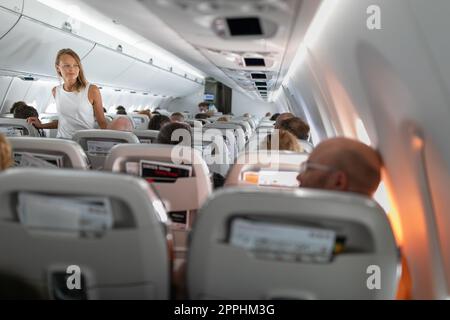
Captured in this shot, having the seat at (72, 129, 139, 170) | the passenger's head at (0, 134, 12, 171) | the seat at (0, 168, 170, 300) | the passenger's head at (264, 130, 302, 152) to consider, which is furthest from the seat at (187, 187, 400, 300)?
the seat at (72, 129, 139, 170)

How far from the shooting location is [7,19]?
584 cm

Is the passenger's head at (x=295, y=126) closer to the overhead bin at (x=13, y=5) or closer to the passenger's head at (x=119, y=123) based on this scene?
the passenger's head at (x=119, y=123)

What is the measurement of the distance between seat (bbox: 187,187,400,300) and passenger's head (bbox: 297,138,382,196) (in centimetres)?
38

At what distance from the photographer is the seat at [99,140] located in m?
3.86

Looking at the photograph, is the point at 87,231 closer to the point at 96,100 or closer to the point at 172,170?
the point at 172,170

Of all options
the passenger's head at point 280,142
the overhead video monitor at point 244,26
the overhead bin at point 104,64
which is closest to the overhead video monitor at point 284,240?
the overhead video monitor at point 244,26

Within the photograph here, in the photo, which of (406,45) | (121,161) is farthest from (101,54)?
(406,45)

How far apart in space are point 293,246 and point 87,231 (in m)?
0.70

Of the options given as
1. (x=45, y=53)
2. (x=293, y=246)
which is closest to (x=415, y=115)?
A: (x=293, y=246)

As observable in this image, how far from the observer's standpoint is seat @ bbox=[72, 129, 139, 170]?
386cm

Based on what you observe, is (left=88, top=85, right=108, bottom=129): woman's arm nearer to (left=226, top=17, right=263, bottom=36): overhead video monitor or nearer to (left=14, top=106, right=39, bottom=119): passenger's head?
(left=226, top=17, right=263, bottom=36): overhead video monitor
